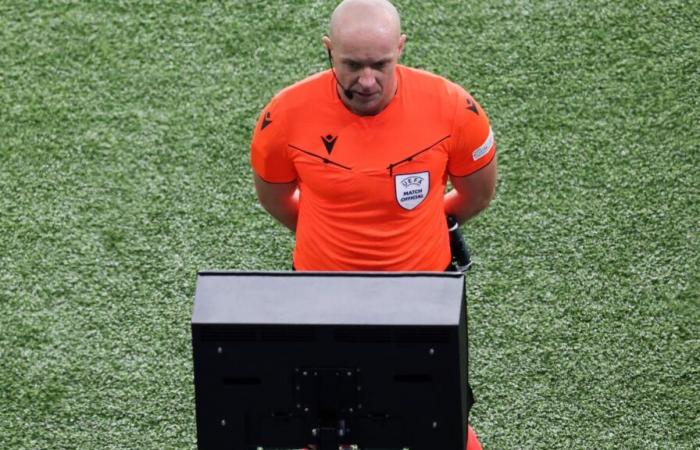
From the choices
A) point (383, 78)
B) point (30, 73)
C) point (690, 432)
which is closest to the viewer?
point (383, 78)

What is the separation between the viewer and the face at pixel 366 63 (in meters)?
3.64

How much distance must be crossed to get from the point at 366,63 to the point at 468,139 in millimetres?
434

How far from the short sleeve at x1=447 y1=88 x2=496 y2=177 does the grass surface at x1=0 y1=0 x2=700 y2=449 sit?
1101 mm

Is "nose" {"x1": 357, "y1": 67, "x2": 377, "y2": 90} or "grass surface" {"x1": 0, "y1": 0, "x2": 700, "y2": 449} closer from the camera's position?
"nose" {"x1": 357, "y1": 67, "x2": 377, "y2": 90}

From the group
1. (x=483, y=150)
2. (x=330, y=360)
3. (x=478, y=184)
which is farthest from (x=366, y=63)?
(x=330, y=360)

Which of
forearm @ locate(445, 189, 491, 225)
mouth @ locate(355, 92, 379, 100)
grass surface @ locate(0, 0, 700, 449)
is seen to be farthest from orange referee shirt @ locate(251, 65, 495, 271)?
grass surface @ locate(0, 0, 700, 449)

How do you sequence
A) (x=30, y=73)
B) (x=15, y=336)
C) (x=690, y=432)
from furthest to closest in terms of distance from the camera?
1. (x=30, y=73)
2. (x=15, y=336)
3. (x=690, y=432)

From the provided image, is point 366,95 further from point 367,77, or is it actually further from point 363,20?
point 363,20

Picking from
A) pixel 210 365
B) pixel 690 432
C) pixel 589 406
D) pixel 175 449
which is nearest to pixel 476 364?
pixel 589 406

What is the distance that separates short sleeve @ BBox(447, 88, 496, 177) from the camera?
154 inches

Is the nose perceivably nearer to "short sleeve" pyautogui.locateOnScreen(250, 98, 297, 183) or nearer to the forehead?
the forehead

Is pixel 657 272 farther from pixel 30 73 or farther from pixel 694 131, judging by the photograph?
pixel 30 73

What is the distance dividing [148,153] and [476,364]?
1606mm

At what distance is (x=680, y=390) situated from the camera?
4801mm
